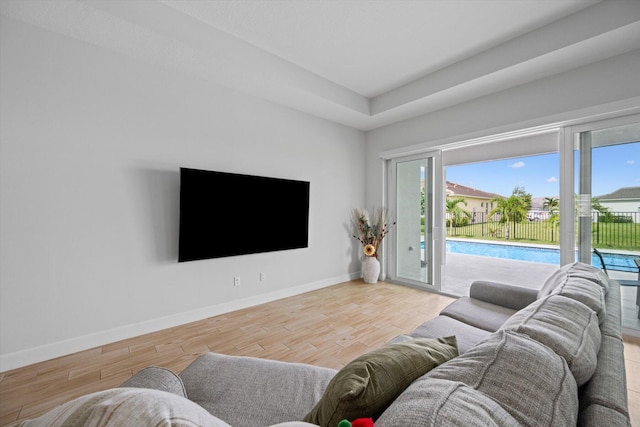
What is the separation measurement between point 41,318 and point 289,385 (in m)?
2.35

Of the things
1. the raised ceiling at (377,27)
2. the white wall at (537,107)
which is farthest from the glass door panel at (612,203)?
the raised ceiling at (377,27)

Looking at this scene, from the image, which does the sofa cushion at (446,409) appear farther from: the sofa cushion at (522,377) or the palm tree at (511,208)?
the palm tree at (511,208)

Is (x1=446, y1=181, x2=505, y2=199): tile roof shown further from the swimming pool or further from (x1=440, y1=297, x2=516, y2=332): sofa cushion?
(x1=440, y1=297, x2=516, y2=332): sofa cushion

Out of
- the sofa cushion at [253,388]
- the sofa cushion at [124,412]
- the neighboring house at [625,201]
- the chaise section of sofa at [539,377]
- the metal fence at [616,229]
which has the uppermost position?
the neighboring house at [625,201]

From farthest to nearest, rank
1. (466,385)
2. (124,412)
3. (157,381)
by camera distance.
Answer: (157,381) < (466,385) < (124,412)

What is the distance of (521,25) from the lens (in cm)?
247

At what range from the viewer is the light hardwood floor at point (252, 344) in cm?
184

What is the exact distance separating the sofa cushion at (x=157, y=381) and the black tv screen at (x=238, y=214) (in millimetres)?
1728

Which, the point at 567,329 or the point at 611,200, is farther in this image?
the point at 611,200

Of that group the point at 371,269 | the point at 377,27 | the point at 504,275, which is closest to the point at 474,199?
the point at 504,275

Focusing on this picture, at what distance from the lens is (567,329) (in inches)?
31.9

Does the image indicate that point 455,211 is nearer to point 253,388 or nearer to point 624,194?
point 624,194

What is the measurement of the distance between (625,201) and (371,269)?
9.88 feet

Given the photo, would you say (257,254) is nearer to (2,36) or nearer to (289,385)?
(289,385)
